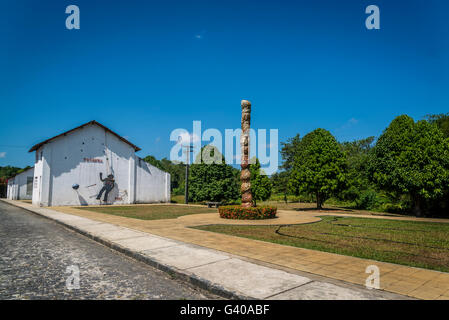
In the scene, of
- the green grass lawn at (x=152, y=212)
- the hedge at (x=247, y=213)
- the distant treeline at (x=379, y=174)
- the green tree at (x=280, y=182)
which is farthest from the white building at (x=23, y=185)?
the hedge at (x=247, y=213)

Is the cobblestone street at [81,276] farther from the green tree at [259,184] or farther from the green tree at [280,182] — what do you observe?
the green tree at [280,182]

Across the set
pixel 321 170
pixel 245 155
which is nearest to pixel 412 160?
pixel 321 170

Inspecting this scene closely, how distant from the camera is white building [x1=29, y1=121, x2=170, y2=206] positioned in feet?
96.5

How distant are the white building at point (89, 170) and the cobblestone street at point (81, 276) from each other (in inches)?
945

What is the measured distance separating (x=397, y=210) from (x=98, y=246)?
24.1 metres

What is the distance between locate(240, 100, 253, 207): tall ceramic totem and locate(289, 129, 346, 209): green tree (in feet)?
29.2

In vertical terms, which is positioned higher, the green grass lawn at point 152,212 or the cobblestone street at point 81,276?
the cobblestone street at point 81,276

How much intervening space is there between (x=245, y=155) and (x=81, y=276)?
1263cm

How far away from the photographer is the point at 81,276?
531cm

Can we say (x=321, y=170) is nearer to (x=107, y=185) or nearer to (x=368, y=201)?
(x=368, y=201)

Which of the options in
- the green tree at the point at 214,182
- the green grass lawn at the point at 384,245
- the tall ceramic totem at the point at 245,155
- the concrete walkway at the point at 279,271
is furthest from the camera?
the green tree at the point at 214,182

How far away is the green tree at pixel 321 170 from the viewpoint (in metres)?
23.6

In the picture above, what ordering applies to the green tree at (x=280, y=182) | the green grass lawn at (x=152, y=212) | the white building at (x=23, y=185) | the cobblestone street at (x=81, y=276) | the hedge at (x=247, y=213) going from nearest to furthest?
the cobblestone street at (x=81, y=276), the hedge at (x=247, y=213), the green grass lawn at (x=152, y=212), the white building at (x=23, y=185), the green tree at (x=280, y=182)

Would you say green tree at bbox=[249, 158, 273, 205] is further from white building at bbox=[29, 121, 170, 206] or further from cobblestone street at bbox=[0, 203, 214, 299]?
cobblestone street at bbox=[0, 203, 214, 299]
